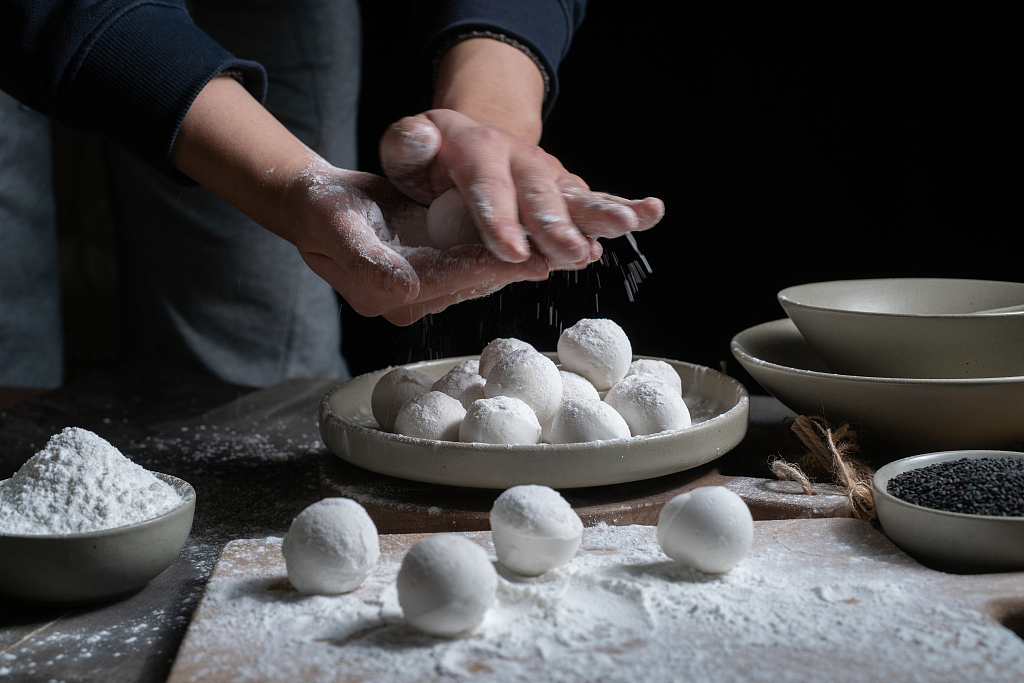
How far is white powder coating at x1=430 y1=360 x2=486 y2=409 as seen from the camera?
1.26 meters

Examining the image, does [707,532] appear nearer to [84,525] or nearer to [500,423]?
[500,423]

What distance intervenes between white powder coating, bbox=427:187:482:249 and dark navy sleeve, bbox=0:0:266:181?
447 millimetres

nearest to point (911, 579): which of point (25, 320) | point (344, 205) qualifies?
point (344, 205)

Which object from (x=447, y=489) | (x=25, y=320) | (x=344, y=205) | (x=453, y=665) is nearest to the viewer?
(x=453, y=665)

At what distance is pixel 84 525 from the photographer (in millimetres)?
830

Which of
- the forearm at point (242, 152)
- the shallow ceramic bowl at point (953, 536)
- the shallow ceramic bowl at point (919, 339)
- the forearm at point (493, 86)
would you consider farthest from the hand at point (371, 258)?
the shallow ceramic bowl at point (953, 536)

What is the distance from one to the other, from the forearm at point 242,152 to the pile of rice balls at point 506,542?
614mm

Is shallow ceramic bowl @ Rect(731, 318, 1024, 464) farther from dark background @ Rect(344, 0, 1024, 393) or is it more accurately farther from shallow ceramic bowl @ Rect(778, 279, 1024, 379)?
dark background @ Rect(344, 0, 1024, 393)

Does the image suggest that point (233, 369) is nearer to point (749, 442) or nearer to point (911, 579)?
point (749, 442)

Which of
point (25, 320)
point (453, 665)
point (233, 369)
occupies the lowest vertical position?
point (233, 369)

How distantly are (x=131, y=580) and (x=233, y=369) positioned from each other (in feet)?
6.22

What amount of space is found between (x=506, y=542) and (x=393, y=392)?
49 cm

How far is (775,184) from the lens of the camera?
2.67 meters

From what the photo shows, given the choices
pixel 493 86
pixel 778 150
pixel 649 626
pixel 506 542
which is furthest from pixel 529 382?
pixel 778 150
